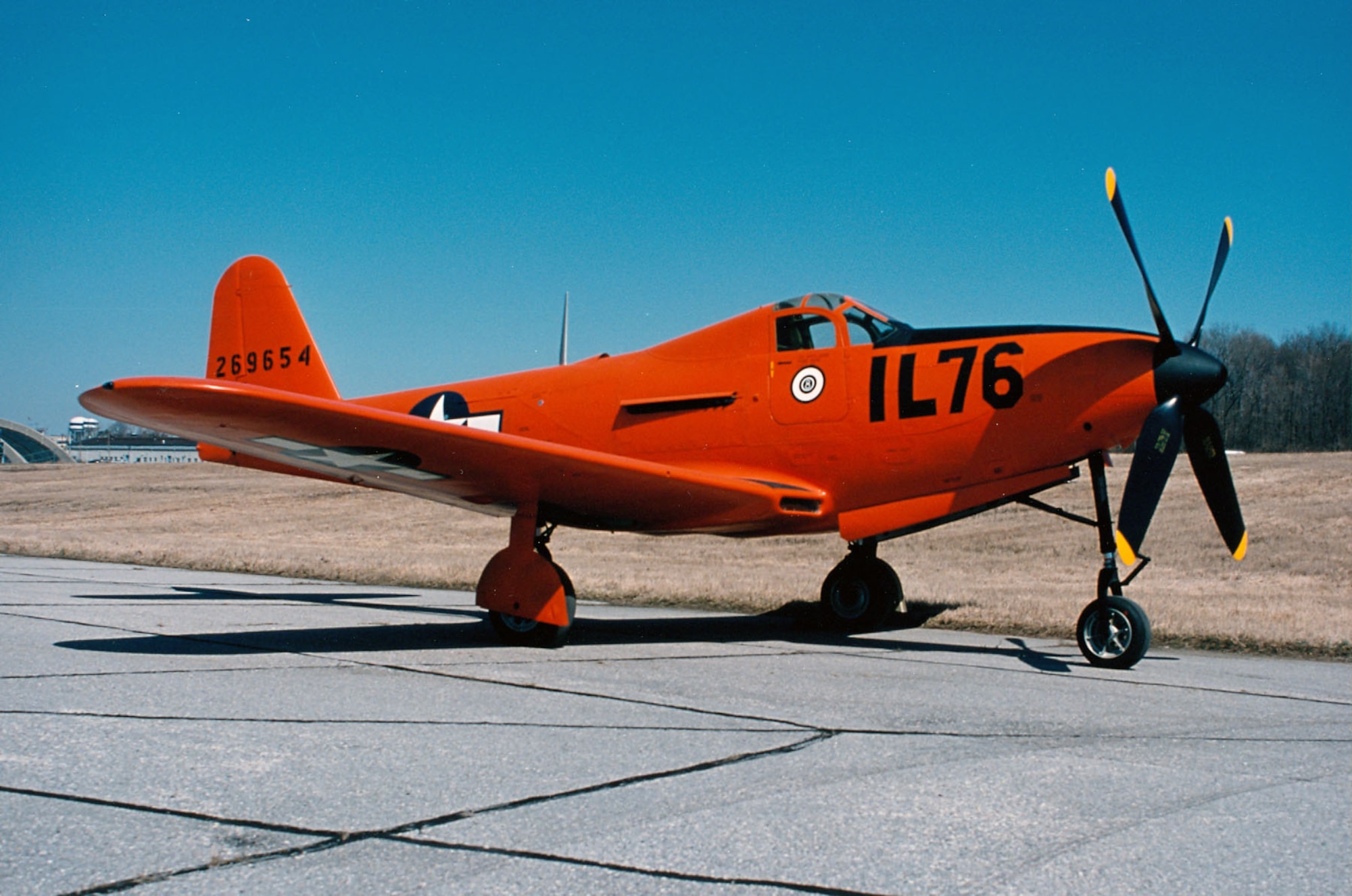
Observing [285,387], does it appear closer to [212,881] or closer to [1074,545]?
[212,881]

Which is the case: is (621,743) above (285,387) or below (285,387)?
below

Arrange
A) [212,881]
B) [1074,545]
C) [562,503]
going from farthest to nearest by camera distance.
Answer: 1. [1074,545]
2. [562,503]
3. [212,881]

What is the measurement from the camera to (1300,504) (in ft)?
70.7

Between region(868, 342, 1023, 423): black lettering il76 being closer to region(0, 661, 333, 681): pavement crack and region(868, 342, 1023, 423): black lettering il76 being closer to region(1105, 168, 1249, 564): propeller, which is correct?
region(1105, 168, 1249, 564): propeller

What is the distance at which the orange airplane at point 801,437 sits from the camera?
7344 millimetres

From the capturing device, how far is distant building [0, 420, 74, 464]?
360 ft

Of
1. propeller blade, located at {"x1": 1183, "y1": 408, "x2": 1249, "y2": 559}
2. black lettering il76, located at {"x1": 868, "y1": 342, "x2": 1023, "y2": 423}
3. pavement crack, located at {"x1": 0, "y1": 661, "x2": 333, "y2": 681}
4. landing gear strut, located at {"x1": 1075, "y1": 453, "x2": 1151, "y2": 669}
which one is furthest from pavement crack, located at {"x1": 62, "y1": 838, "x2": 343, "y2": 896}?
propeller blade, located at {"x1": 1183, "y1": 408, "x2": 1249, "y2": 559}

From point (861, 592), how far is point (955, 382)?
271 cm

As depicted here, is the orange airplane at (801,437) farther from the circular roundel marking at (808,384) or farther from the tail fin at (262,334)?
the tail fin at (262,334)

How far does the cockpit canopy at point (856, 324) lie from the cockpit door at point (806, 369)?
1 cm

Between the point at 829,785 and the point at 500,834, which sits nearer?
the point at 500,834

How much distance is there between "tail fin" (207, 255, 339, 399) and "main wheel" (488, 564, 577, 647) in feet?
15.7

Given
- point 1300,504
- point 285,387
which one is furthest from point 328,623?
point 1300,504

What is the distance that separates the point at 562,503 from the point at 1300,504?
62.2ft
